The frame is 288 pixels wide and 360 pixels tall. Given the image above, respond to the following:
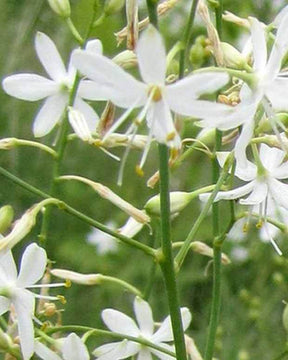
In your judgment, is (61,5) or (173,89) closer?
(173,89)

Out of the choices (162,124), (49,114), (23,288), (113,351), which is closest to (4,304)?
(23,288)

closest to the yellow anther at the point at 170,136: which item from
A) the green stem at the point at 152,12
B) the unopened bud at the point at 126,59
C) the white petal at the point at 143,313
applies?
the green stem at the point at 152,12

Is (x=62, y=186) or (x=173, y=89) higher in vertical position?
(x=173, y=89)

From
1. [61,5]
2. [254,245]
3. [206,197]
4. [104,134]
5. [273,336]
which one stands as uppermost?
[61,5]

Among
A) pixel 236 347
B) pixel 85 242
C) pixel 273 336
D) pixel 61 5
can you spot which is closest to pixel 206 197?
pixel 61 5

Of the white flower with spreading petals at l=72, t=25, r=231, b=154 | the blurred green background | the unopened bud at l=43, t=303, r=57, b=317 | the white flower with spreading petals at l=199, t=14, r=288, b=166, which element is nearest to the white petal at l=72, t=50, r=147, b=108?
the white flower with spreading petals at l=72, t=25, r=231, b=154

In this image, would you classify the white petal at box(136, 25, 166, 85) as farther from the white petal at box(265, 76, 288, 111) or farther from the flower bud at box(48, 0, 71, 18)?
the flower bud at box(48, 0, 71, 18)

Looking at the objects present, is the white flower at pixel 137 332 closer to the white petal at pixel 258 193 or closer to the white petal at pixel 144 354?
the white petal at pixel 144 354

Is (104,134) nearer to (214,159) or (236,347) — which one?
(214,159)
